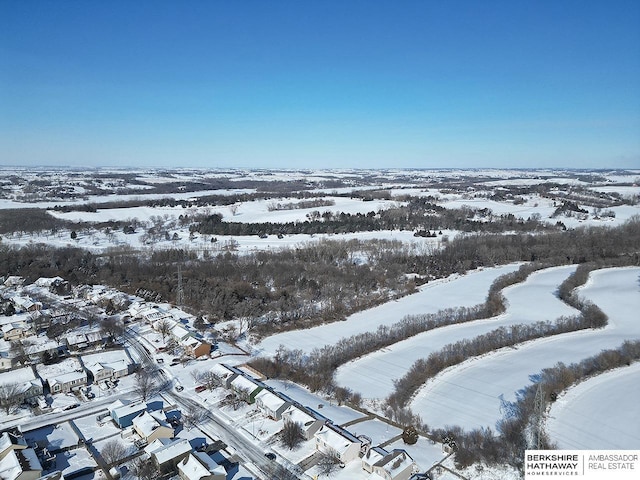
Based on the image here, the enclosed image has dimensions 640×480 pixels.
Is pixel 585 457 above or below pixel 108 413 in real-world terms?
above

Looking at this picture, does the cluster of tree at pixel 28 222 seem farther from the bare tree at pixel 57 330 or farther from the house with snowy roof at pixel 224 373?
the house with snowy roof at pixel 224 373

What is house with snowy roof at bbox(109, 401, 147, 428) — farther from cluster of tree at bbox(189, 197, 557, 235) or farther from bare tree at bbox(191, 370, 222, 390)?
cluster of tree at bbox(189, 197, 557, 235)

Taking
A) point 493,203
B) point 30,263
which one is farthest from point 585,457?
point 493,203

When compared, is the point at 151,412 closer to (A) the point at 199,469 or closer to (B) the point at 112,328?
(A) the point at 199,469

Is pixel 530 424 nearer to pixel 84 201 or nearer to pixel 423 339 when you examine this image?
pixel 423 339

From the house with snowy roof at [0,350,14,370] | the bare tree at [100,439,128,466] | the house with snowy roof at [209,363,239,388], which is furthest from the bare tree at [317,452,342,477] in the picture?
the house with snowy roof at [0,350,14,370]

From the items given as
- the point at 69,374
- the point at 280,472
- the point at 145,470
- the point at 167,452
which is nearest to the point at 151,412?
the point at 167,452
